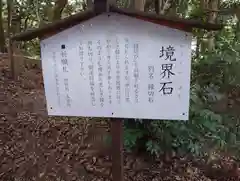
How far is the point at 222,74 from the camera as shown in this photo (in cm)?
389

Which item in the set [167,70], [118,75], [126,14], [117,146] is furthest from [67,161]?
[126,14]

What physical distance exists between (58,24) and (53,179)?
1.86 meters

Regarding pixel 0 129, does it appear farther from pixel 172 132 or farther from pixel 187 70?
pixel 187 70

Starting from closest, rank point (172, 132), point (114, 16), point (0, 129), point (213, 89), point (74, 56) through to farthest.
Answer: point (114, 16), point (74, 56), point (172, 132), point (213, 89), point (0, 129)

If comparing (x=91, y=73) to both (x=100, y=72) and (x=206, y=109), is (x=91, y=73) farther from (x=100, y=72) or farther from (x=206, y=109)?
(x=206, y=109)

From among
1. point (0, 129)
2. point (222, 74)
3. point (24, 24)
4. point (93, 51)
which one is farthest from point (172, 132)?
point (24, 24)

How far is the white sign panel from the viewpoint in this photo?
201 centimetres

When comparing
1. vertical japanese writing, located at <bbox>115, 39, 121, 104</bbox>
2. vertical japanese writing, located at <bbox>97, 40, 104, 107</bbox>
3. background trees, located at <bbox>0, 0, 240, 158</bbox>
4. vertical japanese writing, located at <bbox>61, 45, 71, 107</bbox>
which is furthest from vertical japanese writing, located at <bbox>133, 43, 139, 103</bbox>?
background trees, located at <bbox>0, 0, 240, 158</bbox>

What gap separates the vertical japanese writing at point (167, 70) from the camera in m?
2.01

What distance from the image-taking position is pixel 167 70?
2.05m

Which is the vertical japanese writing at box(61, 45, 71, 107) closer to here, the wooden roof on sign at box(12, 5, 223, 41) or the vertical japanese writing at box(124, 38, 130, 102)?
the wooden roof on sign at box(12, 5, 223, 41)

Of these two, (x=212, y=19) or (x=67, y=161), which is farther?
(x=212, y=19)

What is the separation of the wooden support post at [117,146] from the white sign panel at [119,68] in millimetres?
115

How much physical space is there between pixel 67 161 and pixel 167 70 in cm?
193
